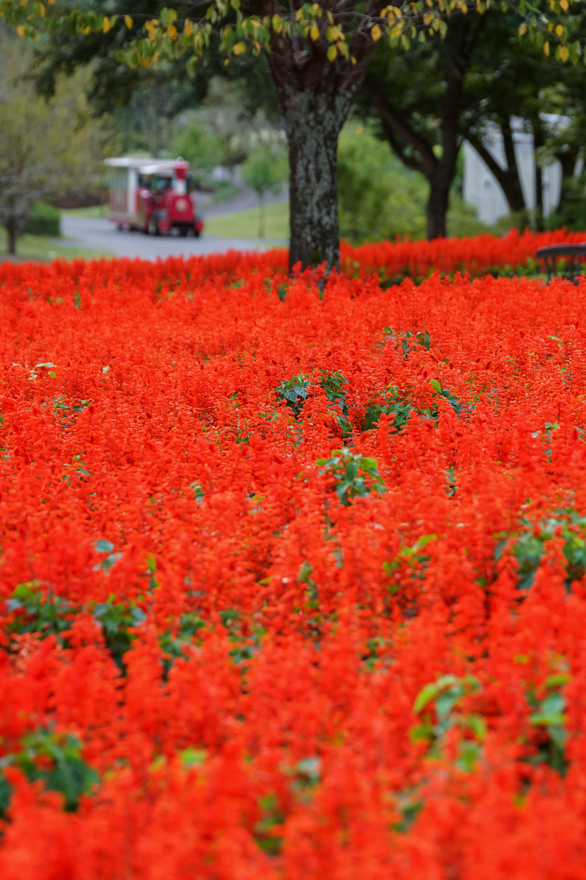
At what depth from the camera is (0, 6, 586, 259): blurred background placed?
2053cm

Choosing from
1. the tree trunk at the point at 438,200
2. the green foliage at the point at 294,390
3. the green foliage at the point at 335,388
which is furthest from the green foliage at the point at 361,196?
the green foliage at the point at 294,390

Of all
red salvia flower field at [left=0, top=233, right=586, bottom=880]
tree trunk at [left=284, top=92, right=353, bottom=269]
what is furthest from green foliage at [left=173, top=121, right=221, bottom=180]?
red salvia flower field at [left=0, top=233, right=586, bottom=880]

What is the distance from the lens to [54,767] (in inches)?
102

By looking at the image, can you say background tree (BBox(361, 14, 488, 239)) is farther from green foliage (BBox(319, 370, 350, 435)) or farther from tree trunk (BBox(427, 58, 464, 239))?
green foliage (BBox(319, 370, 350, 435))

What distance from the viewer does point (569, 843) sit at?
205 cm

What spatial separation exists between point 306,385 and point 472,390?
45.3 inches

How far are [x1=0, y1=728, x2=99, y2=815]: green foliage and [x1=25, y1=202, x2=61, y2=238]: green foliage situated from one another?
143ft

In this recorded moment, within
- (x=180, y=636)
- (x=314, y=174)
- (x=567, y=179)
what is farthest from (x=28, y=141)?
(x=180, y=636)

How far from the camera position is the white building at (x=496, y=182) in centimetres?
4294

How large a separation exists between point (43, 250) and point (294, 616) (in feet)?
119

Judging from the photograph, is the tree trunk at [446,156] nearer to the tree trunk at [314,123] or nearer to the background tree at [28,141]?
the tree trunk at [314,123]

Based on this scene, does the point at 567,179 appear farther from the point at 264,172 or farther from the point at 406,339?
the point at 264,172

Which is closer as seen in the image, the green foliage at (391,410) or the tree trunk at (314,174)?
the green foliage at (391,410)

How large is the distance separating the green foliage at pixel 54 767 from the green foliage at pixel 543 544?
1.85 m
